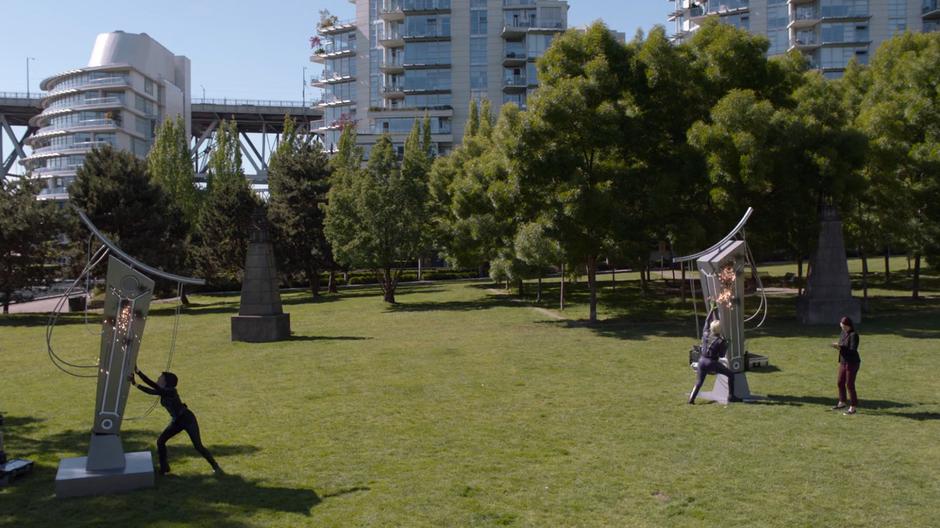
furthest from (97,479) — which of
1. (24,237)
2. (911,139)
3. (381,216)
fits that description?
(911,139)

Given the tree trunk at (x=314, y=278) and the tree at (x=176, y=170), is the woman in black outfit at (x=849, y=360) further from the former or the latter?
the tree at (x=176, y=170)

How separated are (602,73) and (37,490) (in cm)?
2123

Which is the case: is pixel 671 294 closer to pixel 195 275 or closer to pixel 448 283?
pixel 448 283

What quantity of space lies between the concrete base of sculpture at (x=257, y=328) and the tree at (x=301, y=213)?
20.6 metres

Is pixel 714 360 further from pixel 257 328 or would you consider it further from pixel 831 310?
pixel 257 328

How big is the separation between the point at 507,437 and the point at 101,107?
8856cm

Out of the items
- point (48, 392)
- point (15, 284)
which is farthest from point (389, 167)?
point (48, 392)

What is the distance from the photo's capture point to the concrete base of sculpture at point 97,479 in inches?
356

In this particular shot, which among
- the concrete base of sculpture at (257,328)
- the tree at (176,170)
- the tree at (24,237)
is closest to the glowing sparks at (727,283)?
the concrete base of sculpture at (257,328)

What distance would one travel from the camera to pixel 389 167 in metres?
39.3

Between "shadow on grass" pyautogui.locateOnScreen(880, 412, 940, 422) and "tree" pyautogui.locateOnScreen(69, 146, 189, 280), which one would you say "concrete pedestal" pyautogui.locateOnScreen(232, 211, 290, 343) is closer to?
"tree" pyautogui.locateOnScreen(69, 146, 189, 280)

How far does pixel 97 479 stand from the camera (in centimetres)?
911

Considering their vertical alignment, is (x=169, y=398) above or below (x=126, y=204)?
below

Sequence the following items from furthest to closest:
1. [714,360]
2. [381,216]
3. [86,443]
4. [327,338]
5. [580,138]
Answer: [381,216] < [580,138] < [327,338] < [714,360] < [86,443]
